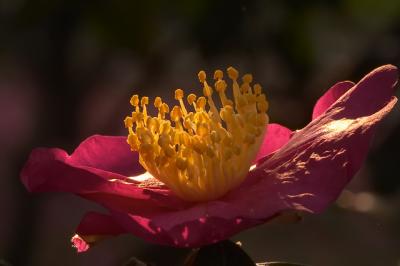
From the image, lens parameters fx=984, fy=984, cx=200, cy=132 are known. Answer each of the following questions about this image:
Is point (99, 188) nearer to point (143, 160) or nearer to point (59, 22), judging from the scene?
point (143, 160)

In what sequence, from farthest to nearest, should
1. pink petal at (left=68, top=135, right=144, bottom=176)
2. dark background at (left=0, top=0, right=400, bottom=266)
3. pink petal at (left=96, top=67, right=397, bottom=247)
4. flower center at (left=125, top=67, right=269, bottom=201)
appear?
1. dark background at (left=0, top=0, right=400, bottom=266)
2. pink petal at (left=68, top=135, right=144, bottom=176)
3. flower center at (left=125, top=67, right=269, bottom=201)
4. pink petal at (left=96, top=67, right=397, bottom=247)

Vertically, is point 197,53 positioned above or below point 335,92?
below

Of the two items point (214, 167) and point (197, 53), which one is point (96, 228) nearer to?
point (214, 167)

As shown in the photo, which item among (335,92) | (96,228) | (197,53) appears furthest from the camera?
(197,53)

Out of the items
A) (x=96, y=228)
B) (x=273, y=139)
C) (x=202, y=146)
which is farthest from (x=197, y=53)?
(x=96, y=228)

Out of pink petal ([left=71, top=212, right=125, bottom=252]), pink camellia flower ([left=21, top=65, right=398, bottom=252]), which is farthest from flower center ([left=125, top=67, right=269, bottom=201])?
pink petal ([left=71, top=212, right=125, bottom=252])

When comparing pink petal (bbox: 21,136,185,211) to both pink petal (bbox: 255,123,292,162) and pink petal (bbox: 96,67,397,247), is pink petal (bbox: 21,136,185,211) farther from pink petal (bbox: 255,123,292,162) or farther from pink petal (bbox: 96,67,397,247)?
pink petal (bbox: 255,123,292,162)

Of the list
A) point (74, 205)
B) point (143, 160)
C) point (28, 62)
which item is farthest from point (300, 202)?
point (74, 205)
